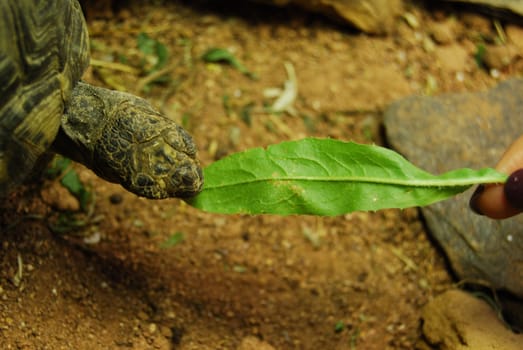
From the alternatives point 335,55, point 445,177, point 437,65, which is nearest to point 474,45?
point 437,65

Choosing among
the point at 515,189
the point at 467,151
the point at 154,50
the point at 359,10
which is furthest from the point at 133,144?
the point at 359,10

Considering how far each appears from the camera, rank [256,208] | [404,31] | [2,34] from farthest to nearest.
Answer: [404,31], [256,208], [2,34]

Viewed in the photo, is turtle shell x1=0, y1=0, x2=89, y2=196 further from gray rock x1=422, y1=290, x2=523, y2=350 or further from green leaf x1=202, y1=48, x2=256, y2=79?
gray rock x1=422, y1=290, x2=523, y2=350

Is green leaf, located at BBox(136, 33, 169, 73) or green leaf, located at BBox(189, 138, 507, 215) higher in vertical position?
green leaf, located at BBox(189, 138, 507, 215)

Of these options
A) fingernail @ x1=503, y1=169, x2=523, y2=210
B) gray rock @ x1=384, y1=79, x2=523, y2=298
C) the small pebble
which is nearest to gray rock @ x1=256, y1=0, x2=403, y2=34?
gray rock @ x1=384, y1=79, x2=523, y2=298

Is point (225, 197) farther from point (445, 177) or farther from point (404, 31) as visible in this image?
point (404, 31)

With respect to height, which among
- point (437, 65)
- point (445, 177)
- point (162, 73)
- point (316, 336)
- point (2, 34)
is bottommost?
point (316, 336)

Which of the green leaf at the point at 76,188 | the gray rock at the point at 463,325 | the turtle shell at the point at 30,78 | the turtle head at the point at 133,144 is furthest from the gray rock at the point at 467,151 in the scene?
the turtle shell at the point at 30,78

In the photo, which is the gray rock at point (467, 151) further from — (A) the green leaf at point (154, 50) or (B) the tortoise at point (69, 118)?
(B) the tortoise at point (69, 118)
